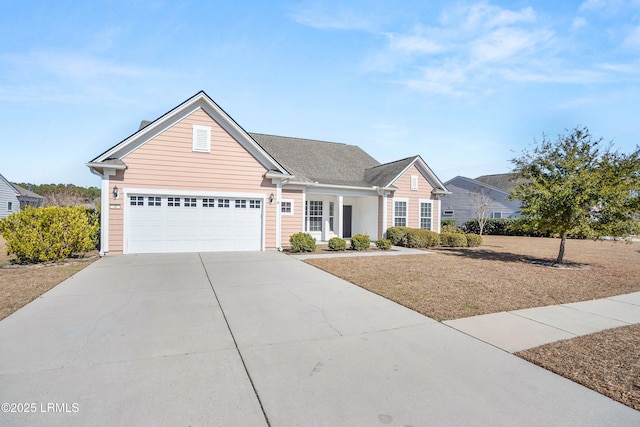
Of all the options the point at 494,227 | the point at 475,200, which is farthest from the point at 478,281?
the point at 475,200

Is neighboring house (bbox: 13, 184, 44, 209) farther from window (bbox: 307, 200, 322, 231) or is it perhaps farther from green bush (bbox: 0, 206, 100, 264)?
window (bbox: 307, 200, 322, 231)

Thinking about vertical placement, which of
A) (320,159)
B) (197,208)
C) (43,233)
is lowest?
(43,233)

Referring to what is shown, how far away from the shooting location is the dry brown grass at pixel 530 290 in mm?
3738

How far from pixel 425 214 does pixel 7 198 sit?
39005 millimetres

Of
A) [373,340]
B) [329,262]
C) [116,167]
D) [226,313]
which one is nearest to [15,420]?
[226,313]

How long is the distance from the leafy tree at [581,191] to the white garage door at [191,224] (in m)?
10.7

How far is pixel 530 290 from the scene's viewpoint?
7.73m

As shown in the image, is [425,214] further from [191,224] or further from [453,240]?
[191,224]

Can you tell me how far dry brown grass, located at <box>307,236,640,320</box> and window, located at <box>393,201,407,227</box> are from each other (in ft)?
19.4

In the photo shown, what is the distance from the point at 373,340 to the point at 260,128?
68.1 feet

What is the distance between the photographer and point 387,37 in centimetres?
1112

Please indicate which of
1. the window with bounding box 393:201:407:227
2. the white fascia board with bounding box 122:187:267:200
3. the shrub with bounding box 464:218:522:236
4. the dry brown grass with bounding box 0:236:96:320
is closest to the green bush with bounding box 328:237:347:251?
the white fascia board with bounding box 122:187:267:200

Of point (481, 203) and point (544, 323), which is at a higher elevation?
point (481, 203)

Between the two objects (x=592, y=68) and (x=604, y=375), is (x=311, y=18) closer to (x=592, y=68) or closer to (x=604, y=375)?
(x=592, y=68)
